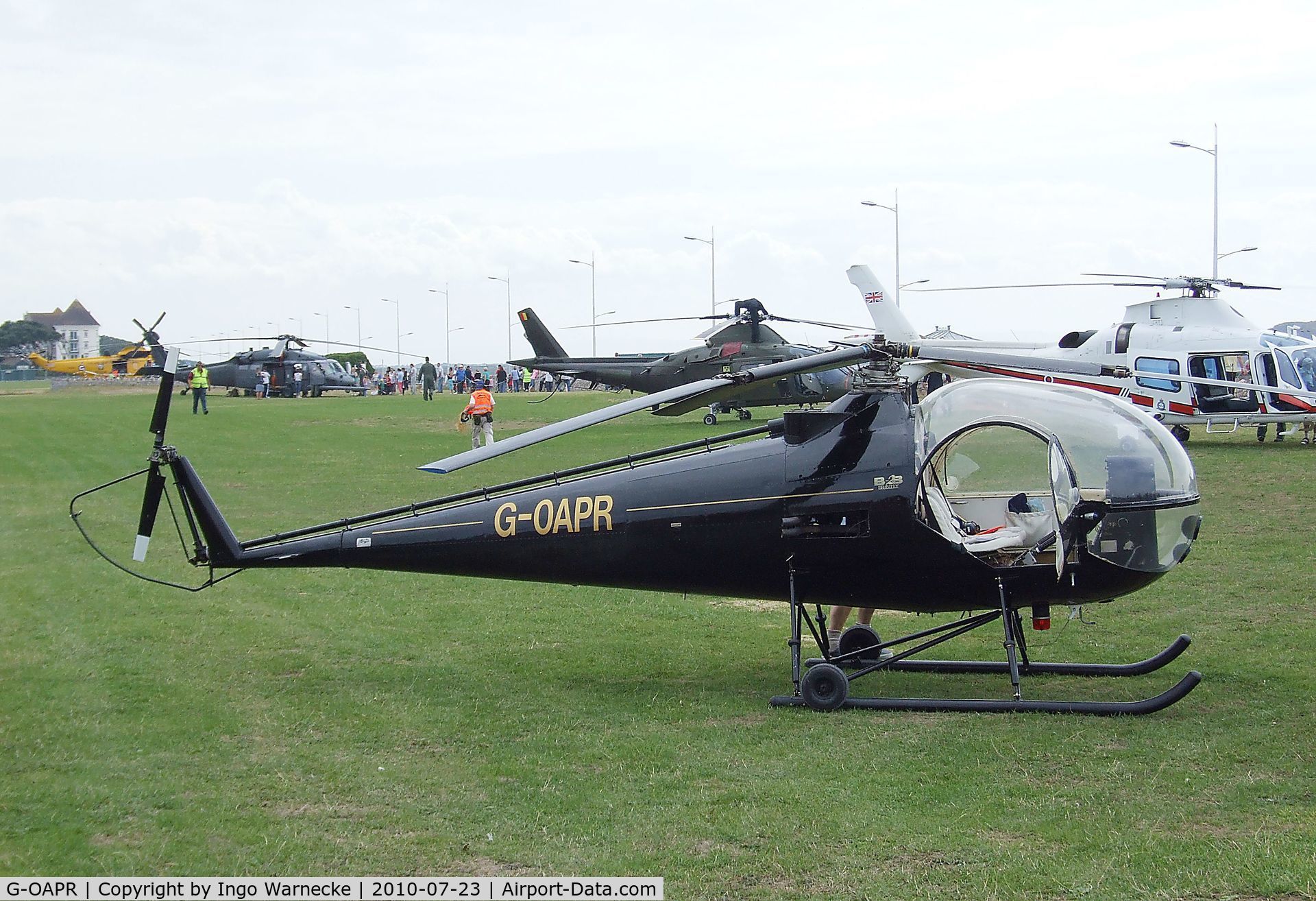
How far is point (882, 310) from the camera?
118 ft

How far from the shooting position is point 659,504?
9.46 m

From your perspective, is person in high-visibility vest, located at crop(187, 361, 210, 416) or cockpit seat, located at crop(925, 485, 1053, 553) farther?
person in high-visibility vest, located at crop(187, 361, 210, 416)

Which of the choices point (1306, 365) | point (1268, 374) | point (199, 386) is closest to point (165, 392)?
point (1268, 374)

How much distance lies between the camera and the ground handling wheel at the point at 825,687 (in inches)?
341

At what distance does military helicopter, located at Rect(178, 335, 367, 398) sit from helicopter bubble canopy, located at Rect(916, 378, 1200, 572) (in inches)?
2281

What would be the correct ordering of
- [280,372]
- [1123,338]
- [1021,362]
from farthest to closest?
1. [280,372]
2. [1123,338]
3. [1021,362]

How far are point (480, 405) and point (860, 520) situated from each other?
19.6 meters

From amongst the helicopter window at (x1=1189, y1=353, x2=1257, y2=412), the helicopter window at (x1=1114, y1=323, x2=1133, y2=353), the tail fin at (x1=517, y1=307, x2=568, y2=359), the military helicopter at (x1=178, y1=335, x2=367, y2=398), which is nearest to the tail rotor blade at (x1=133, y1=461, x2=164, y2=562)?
the helicopter window at (x1=1189, y1=353, x2=1257, y2=412)

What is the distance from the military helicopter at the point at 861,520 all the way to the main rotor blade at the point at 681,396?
1.0 inches

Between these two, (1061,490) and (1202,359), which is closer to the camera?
(1061,490)

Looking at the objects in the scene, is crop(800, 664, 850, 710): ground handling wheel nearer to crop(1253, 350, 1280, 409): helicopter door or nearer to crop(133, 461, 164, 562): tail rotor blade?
crop(133, 461, 164, 562): tail rotor blade

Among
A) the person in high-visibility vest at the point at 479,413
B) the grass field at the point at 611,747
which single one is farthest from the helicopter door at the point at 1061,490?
the person in high-visibility vest at the point at 479,413

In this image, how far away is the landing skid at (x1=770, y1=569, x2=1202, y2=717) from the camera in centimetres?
840

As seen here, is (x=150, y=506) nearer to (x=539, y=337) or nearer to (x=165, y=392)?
(x=165, y=392)
